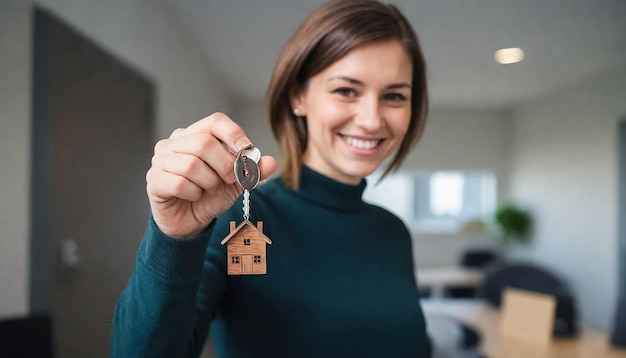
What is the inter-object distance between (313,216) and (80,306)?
1.23 ft

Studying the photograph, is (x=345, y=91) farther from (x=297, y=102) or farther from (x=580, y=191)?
(x=580, y=191)

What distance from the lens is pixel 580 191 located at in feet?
8.52

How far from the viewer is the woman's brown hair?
1.17 ft

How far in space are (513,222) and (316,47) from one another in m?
2.89

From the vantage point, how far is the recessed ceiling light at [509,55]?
2.10ft

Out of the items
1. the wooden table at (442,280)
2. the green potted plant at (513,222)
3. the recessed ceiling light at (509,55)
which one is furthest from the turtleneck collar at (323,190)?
the green potted plant at (513,222)

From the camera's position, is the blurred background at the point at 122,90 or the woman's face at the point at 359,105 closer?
the woman's face at the point at 359,105

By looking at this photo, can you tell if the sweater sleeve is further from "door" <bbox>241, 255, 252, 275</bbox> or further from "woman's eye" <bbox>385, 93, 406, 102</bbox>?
"woman's eye" <bbox>385, 93, 406, 102</bbox>

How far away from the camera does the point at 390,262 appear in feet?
1.50

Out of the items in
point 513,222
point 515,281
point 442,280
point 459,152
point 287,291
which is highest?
point 459,152

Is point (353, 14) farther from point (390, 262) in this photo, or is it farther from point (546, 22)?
point (546, 22)

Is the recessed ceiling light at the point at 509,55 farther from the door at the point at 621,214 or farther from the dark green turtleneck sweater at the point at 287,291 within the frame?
the door at the point at 621,214

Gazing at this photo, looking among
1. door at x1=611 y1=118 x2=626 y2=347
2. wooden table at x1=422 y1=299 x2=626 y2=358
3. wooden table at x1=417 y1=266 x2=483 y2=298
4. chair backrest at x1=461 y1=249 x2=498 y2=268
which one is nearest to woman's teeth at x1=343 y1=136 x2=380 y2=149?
wooden table at x1=422 y1=299 x2=626 y2=358

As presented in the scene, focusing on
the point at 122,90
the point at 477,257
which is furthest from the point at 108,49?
the point at 477,257
